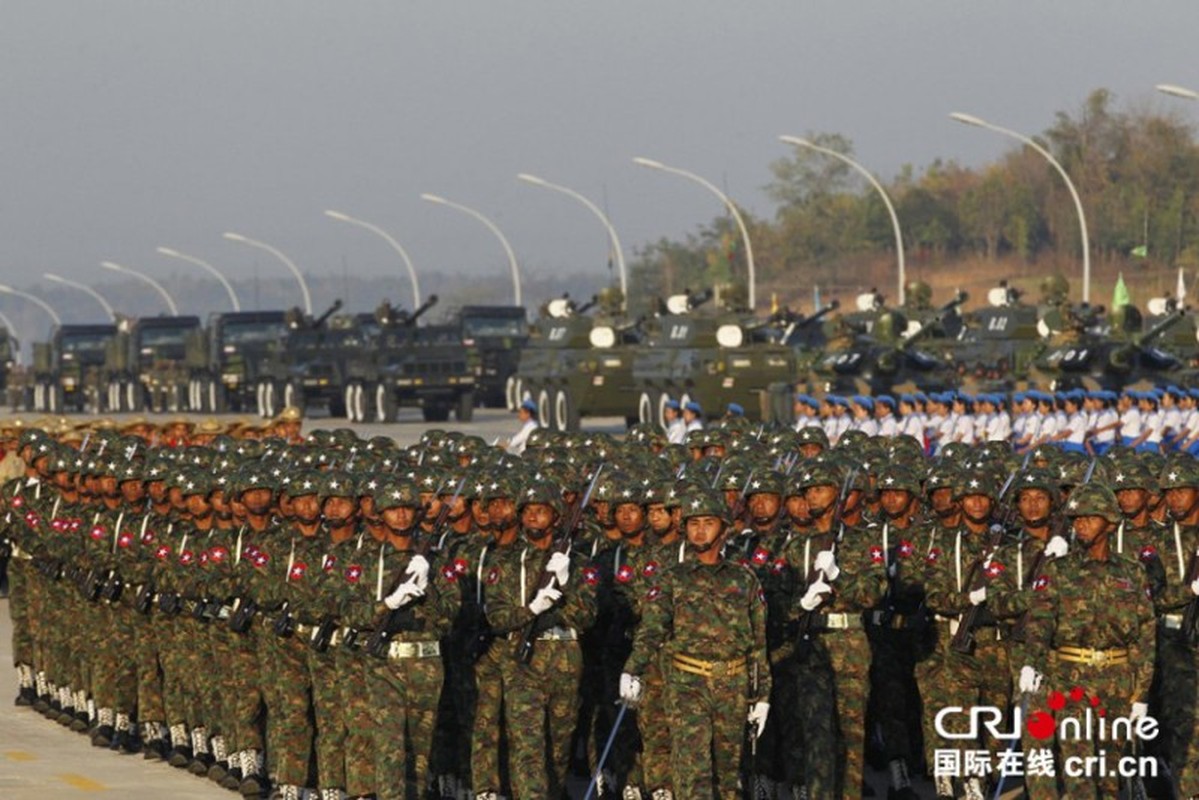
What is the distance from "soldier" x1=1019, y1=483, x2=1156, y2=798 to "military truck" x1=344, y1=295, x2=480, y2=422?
149ft

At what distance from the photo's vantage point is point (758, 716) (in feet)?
43.4

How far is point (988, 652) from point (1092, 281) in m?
74.1

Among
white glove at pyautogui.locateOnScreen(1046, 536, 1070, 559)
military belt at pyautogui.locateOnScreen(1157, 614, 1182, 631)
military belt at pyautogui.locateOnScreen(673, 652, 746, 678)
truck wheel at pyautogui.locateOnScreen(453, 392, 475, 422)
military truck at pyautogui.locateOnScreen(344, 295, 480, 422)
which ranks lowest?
truck wheel at pyautogui.locateOnScreen(453, 392, 475, 422)

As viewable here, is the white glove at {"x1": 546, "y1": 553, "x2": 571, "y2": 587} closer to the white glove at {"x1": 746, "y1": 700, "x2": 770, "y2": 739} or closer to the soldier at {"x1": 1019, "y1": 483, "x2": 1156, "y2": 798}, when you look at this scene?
the white glove at {"x1": 746, "y1": 700, "x2": 770, "y2": 739}

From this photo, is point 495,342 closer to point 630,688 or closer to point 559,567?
point 559,567

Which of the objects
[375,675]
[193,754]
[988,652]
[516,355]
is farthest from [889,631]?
[516,355]

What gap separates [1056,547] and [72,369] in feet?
Result: 223

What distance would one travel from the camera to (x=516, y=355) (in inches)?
2464

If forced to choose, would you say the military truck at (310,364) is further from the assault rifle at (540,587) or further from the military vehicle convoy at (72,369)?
the assault rifle at (540,587)

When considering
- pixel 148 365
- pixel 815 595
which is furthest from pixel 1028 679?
pixel 148 365

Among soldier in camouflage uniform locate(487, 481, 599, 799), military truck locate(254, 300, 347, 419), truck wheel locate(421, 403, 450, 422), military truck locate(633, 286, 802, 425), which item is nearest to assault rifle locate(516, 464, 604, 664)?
soldier in camouflage uniform locate(487, 481, 599, 799)

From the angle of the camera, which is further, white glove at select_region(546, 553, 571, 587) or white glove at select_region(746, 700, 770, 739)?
white glove at select_region(546, 553, 571, 587)

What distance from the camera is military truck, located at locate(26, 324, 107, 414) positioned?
260ft

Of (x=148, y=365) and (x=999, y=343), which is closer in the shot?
(x=999, y=343)
